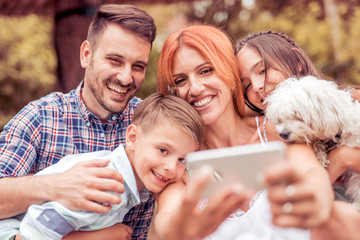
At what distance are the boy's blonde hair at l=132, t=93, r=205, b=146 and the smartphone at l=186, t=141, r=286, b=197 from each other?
0.67m

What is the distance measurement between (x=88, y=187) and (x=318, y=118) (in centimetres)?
113

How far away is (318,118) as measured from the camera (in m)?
1.74

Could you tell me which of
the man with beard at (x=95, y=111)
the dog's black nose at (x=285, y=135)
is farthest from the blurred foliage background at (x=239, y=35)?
the dog's black nose at (x=285, y=135)

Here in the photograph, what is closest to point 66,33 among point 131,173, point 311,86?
point 131,173

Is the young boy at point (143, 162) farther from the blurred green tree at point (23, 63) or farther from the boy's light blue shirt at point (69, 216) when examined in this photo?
the blurred green tree at point (23, 63)

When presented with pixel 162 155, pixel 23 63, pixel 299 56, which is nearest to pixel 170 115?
pixel 162 155

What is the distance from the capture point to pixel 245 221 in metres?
1.86

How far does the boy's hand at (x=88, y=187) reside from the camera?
1.76 meters

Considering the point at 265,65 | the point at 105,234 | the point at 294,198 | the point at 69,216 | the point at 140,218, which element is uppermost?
the point at 265,65

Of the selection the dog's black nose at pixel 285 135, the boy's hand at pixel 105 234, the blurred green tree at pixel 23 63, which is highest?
the dog's black nose at pixel 285 135

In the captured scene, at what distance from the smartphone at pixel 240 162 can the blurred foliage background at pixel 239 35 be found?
765cm

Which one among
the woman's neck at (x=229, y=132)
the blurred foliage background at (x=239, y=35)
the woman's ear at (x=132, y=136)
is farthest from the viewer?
the blurred foliage background at (x=239, y=35)

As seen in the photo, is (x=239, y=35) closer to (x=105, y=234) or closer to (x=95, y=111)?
(x=95, y=111)

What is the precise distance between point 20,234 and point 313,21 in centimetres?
976
